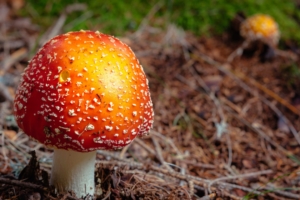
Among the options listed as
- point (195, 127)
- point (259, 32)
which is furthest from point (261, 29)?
point (195, 127)

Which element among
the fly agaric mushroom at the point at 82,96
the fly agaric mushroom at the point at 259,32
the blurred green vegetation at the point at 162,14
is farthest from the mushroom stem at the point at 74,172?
the fly agaric mushroom at the point at 259,32

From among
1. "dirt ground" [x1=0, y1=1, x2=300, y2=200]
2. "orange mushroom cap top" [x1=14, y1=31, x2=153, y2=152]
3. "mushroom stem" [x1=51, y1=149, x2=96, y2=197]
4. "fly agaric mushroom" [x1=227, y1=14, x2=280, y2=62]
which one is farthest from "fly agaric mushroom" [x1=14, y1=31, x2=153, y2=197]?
"fly agaric mushroom" [x1=227, y1=14, x2=280, y2=62]

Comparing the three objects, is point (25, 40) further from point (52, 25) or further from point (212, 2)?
point (212, 2)

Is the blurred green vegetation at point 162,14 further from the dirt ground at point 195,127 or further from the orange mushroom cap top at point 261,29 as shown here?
the orange mushroom cap top at point 261,29

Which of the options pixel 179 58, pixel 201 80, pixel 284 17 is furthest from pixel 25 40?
pixel 284 17

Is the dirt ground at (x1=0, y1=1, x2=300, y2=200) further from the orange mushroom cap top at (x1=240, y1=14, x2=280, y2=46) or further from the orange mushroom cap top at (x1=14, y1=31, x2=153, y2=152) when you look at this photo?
the orange mushroom cap top at (x1=14, y1=31, x2=153, y2=152)

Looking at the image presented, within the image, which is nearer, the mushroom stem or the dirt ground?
the mushroom stem
